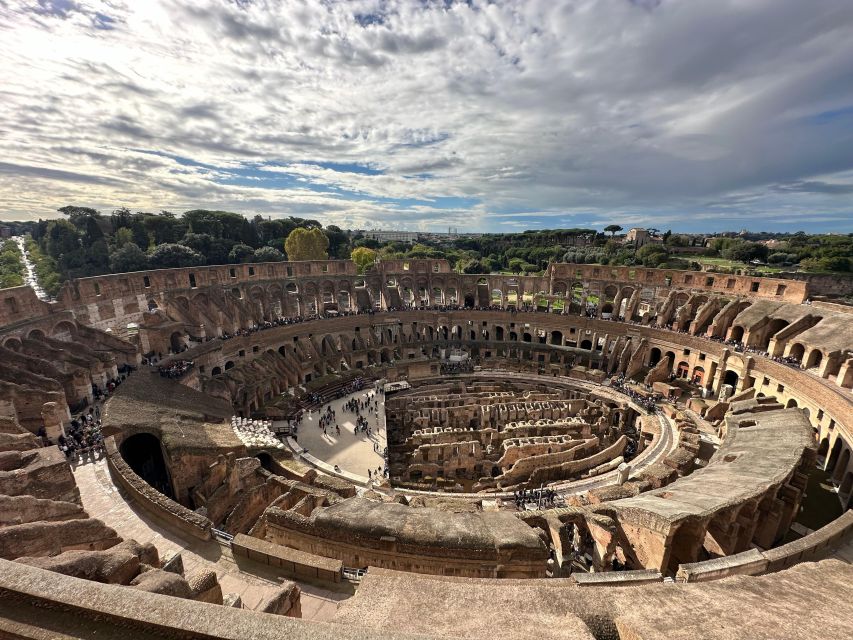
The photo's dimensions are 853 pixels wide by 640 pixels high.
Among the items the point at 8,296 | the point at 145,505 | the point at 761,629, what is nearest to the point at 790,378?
the point at 761,629

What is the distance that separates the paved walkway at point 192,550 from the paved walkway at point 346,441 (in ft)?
31.4

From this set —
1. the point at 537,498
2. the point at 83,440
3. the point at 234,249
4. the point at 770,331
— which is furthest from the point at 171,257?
the point at 770,331

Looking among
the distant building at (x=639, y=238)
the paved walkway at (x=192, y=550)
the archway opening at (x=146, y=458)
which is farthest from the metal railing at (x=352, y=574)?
the distant building at (x=639, y=238)

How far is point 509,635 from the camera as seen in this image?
590 centimetres

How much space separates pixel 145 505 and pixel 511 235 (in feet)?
315

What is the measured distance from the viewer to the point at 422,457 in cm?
2197

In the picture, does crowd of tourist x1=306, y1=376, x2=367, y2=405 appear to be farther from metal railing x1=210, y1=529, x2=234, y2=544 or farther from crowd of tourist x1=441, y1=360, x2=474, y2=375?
metal railing x1=210, y1=529, x2=234, y2=544

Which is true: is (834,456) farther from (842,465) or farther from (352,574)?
(352,574)

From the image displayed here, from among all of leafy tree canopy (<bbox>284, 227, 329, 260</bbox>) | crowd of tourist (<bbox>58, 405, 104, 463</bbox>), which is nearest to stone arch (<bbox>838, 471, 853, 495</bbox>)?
crowd of tourist (<bbox>58, 405, 104, 463</bbox>)

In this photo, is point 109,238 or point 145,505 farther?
point 109,238

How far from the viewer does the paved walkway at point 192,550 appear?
902 centimetres

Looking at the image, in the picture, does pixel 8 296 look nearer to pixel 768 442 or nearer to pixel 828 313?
pixel 768 442

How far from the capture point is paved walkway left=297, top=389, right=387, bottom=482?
2120cm

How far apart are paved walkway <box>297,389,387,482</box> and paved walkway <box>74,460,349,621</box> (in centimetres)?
957
